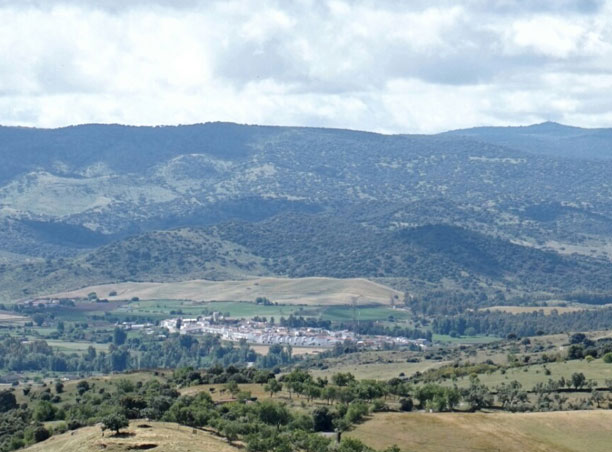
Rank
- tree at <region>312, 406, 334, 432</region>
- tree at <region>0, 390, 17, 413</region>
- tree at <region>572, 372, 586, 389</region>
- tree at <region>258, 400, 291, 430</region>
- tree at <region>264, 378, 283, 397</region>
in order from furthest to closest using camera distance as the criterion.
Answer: tree at <region>572, 372, 586, 389</region> < tree at <region>0, 390, 17, 413</region> < tree at <region>264, 378, 283, 397</region> < tree at <region>312, 406, 334, 432</region> < tree at <region>258, 400, 291, 430</region>

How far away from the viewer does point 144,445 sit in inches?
3632

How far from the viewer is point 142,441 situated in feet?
307

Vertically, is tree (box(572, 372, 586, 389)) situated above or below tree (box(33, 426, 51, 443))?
below

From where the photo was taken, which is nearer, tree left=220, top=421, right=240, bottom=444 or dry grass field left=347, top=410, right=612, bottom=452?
tree left=220, top=421, right=240, bottom=444

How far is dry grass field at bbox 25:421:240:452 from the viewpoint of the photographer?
302 feet

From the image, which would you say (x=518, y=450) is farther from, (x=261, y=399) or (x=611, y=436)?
(x=261, y=399)

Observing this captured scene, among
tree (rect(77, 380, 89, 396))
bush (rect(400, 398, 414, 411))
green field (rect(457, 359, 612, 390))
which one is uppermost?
bush (rect(400, 398, 414, 411))

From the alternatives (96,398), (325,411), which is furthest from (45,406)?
(325,411)

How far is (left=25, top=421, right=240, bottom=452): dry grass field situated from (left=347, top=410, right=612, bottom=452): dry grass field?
17115 mm

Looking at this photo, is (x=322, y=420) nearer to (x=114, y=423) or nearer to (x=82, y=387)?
(x=114, y=423)

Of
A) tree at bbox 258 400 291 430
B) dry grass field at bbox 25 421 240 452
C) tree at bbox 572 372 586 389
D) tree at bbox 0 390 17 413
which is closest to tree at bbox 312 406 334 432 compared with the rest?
tree at bbox 258 400 291 430

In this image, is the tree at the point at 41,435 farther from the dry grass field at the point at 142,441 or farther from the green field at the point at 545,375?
the green field at the point at 545,375

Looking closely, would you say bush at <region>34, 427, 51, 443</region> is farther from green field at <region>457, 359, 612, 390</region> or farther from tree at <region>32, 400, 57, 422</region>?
green field at <region>457, 359, 612, 390</region>

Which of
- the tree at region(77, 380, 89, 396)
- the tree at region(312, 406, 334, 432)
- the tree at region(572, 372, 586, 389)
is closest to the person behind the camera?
the tree at region(312, 406, 334, 432)
